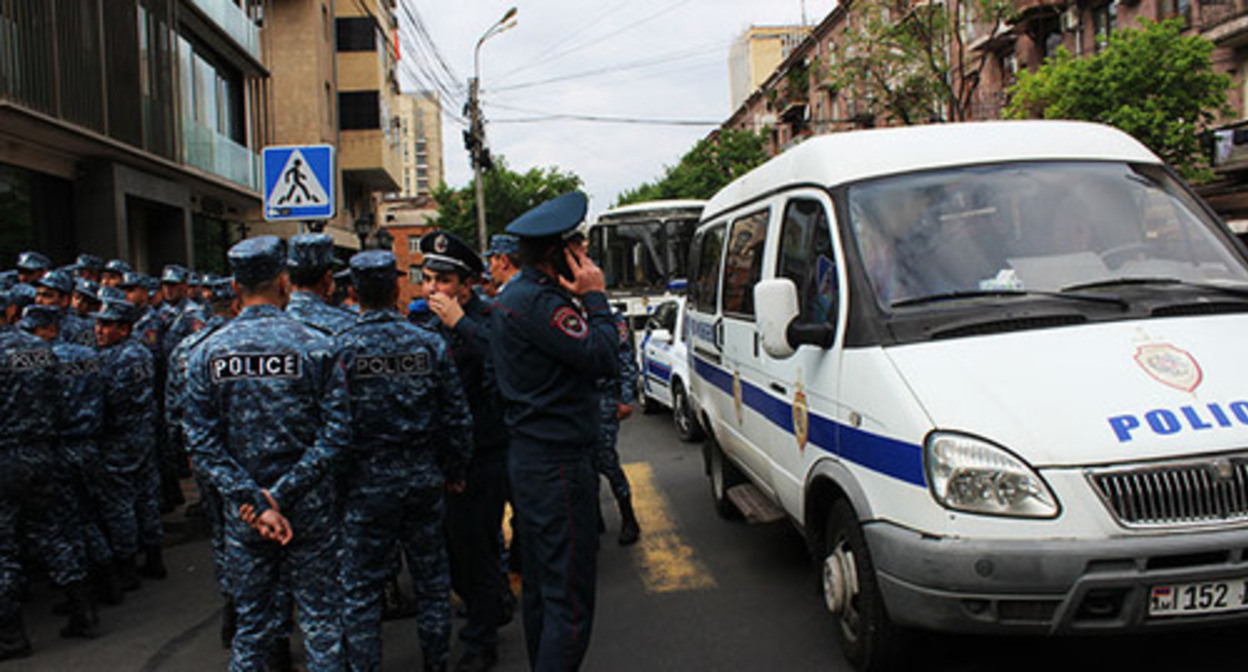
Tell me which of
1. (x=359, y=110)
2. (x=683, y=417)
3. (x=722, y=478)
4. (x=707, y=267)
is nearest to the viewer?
(x=722, y=478)

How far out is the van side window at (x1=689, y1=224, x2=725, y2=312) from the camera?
638cm

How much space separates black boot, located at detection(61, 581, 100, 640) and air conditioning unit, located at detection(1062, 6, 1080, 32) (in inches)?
1088

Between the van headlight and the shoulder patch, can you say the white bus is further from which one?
the van headlight

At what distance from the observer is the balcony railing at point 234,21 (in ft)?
60.6

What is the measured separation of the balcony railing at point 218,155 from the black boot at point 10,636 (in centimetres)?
1385

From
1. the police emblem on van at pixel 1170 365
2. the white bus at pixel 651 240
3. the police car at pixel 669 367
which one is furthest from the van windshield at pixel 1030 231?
the white bus at pixel 651 240

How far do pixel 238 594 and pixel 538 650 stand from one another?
46.9 inches

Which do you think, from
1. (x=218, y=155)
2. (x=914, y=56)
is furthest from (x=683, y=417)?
(x=914, y=56)

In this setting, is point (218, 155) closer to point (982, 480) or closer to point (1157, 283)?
point (1157, 283)

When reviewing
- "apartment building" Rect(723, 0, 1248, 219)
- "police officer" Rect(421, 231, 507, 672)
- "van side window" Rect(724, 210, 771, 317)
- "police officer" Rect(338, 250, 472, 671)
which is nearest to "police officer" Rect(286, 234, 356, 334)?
"police officer" Rect(338, 250, 472, 671)

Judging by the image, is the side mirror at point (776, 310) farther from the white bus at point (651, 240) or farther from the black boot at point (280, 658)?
the white bus at point (651, 240)

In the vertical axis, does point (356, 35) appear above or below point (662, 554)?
above

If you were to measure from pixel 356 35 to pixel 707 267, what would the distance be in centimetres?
3006

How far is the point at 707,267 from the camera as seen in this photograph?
6809 millimetres
